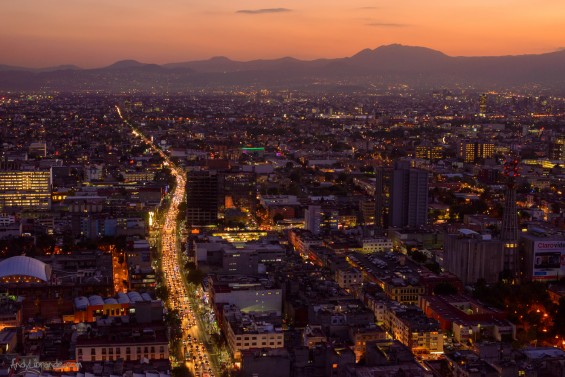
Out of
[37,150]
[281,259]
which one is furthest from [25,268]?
[37,150]

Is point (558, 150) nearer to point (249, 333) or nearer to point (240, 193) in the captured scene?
point (240, 193)

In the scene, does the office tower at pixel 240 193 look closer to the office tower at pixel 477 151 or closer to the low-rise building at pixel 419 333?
the low-rise building at pixel 419 333

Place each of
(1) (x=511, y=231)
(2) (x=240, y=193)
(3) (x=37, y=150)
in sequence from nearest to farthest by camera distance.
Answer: (1) (x=511, y=231) → (2) (x=240, y=193) → (3) (x=37, y=150)

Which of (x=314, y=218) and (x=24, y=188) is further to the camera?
(x=24, y=188)

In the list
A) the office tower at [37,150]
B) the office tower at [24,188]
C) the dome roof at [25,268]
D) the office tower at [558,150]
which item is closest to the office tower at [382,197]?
the dome roof at [25,268]

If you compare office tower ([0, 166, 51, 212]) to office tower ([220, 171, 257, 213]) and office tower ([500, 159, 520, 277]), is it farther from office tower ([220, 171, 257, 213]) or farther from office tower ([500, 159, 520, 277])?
office tower ([500, 159, 520, 277])

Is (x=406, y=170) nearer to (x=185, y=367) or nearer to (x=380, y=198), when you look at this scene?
(x=380, y=198)
